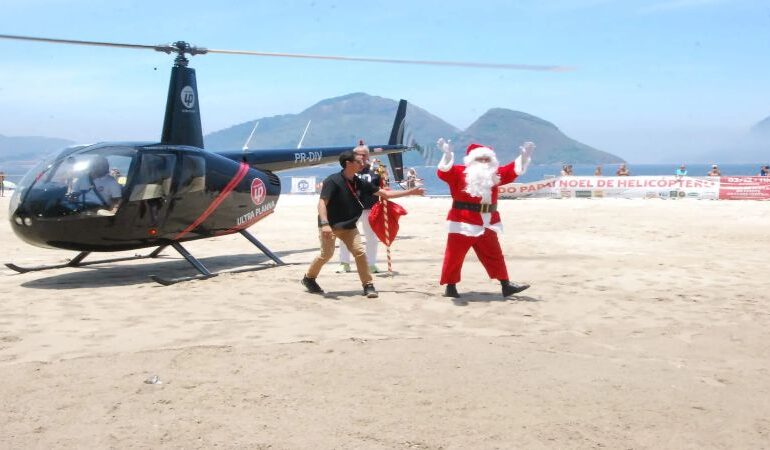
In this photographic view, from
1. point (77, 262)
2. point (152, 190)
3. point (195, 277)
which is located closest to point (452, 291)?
point (195, 277)

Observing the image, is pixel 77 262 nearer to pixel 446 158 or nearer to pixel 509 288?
pixel 446 158

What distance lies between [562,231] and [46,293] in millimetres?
11286

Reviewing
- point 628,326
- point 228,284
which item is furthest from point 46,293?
point 628,326

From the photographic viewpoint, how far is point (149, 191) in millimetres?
9297

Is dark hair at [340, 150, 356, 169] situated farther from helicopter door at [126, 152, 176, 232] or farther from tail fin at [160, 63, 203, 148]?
tail fin at [160, 63, 203, 148]

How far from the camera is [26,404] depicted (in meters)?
4.48

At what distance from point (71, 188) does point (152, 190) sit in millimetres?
991

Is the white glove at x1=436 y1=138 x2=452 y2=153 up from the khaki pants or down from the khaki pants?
up

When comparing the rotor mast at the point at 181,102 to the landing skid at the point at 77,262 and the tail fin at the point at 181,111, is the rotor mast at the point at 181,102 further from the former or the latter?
the landing skid at the point at 77,262

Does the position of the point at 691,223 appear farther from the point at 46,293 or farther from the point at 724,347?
the point at 46,293

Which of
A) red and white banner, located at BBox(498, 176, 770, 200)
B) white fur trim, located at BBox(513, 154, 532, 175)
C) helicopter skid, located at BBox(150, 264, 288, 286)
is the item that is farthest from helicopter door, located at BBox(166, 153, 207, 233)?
red and white banner, located at BBox(498, 176, 770, 200)

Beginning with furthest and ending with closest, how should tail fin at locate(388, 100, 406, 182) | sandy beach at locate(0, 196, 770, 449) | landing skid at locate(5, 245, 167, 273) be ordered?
tail fin at locate(388, 100, 406, 182)
landing skid at locate(5, 245, 167, 273)
sandy beach at locate(0, 196, 770, 449)

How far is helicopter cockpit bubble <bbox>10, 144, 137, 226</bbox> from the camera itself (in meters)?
8.59

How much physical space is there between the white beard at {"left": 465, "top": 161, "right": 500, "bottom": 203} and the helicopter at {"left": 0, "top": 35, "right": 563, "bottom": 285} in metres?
1.20
